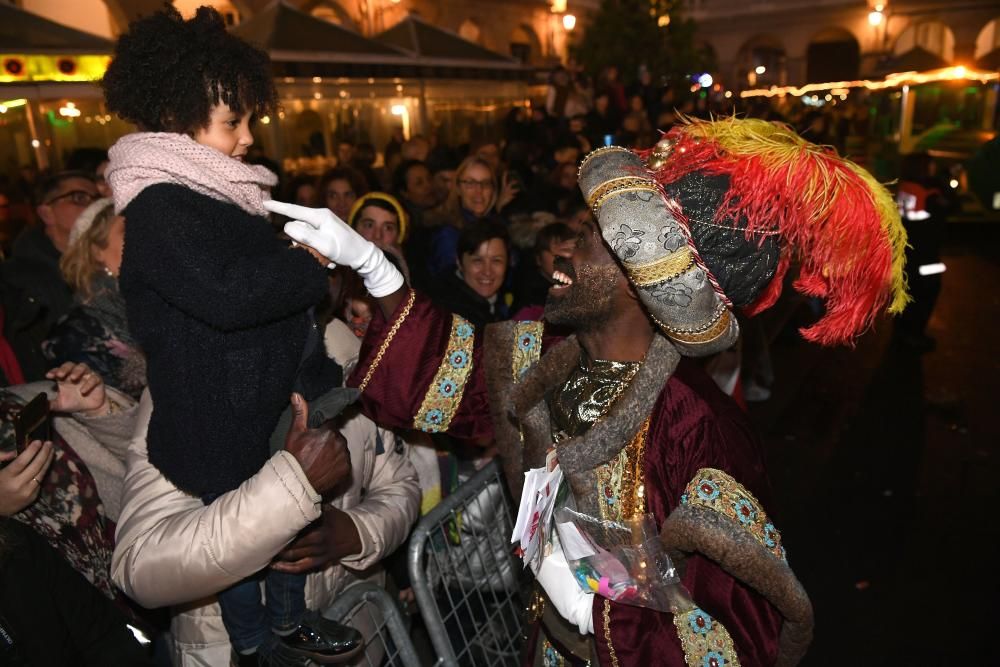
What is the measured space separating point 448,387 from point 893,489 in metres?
4.18

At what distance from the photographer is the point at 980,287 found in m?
9.53

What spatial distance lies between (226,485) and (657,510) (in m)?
1.03

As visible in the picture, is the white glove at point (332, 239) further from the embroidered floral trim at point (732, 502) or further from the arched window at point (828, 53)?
the arched window at point (828, 53)

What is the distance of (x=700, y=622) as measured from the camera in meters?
1.64

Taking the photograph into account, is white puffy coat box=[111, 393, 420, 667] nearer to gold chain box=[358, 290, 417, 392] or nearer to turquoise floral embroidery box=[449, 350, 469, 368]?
gold chain box=[358, 290, 417, 392]

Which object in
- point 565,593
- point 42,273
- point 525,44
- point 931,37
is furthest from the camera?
point 931,37

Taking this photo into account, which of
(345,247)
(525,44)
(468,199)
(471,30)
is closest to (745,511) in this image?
(345,247)

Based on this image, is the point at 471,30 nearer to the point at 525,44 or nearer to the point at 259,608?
the point at 525,44

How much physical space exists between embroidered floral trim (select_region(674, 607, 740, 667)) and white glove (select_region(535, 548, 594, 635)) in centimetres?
23

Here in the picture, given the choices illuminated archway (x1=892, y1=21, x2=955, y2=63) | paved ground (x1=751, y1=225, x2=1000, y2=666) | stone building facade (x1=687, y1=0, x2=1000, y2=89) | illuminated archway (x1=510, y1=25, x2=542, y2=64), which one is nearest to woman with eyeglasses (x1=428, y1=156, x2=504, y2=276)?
paved ground (x1=751, y1=225, x2=1000, y2=666)

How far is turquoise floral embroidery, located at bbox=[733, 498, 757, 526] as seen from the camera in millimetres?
1551

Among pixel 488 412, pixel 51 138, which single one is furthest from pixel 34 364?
pixel 51 138

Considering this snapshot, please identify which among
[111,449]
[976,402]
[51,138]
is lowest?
[976,402]

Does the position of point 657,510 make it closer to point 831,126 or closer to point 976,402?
point 976,402
